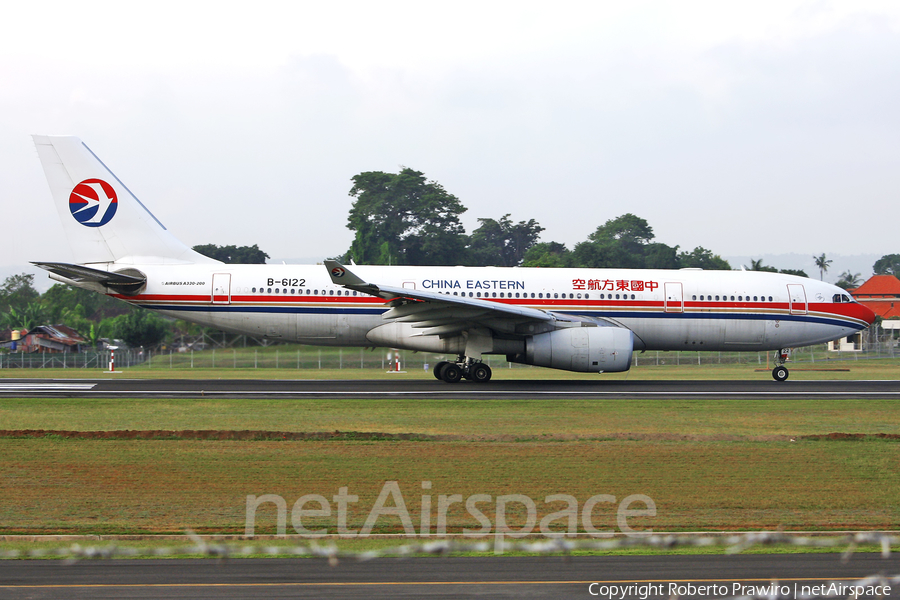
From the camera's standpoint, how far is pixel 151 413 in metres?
17.6

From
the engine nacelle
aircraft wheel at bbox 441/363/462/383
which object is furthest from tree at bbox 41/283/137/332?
the engine nacelle

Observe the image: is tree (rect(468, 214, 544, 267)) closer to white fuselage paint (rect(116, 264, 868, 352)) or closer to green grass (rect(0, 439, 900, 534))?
white fuselage paint (rect(116, 264, 868, 352))

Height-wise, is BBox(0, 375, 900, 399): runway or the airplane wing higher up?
the airplane wing

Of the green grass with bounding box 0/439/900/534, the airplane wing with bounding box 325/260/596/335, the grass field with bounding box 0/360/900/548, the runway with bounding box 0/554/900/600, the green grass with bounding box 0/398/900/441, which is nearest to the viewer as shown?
the runway with bounding box 0/554/900/600

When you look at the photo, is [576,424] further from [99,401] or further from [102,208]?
[102,208]

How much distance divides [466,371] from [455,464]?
1323 centimetres

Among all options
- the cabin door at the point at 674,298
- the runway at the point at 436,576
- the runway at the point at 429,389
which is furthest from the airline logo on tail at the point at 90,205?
the runway at the point at 436,576

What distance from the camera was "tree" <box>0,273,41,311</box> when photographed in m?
90.8

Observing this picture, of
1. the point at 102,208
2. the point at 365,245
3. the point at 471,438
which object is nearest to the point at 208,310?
the point at 102,208

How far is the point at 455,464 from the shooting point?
12469 mm

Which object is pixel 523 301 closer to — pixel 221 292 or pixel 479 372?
pixel 479 372

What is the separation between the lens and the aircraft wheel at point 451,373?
25609mm

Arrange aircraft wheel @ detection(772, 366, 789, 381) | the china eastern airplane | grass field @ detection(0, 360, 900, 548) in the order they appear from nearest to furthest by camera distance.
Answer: grass field @ detection(0, 360, 900, 548) → the china eastern airplane → aircraft wheel @ detection(772, 366, 789, 381)

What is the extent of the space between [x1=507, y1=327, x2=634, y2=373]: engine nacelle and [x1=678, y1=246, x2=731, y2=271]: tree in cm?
5996
